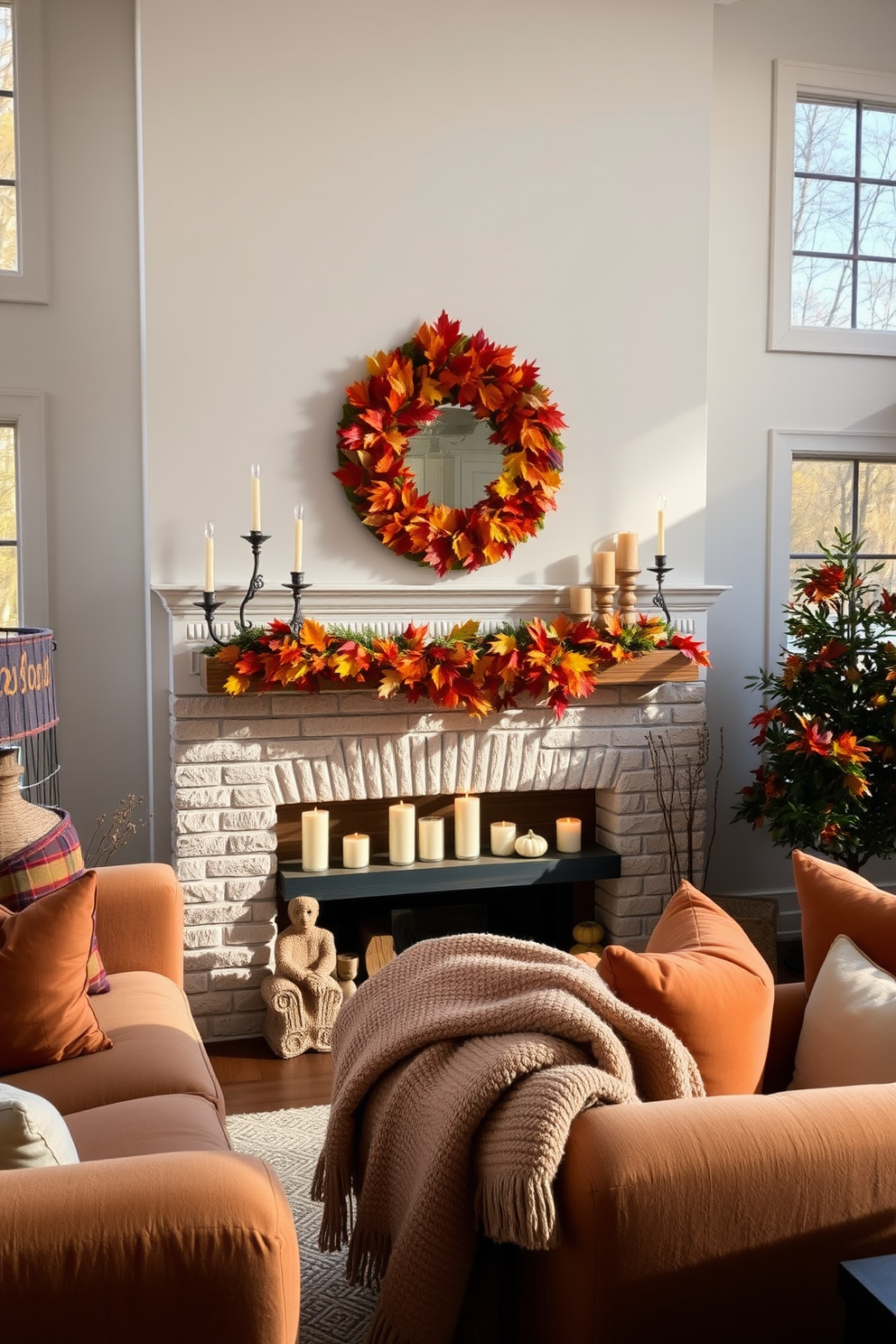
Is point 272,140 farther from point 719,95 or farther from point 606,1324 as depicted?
point 606,1324

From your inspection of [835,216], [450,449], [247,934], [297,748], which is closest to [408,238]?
[450,449]

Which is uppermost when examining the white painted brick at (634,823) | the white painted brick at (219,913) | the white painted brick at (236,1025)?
the white painted brick at (634,823)

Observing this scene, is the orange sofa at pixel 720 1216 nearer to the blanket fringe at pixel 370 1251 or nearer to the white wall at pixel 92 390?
the blanket fringe at pixel 370 1251

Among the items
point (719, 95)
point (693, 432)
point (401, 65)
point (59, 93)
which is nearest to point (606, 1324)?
point (693, 432)

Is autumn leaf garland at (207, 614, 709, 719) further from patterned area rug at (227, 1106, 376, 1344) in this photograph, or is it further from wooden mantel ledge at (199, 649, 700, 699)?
patterned area rug at (227, 1106, 376, 1344)

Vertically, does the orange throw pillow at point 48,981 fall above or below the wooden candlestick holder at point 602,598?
below

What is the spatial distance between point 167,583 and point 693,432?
1.83 m

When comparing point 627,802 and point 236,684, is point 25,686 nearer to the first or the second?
point 236,684

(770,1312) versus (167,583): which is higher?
(167,583)

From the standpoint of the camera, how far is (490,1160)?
61.0 inches

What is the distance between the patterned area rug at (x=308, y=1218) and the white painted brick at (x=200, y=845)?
81 centimetres

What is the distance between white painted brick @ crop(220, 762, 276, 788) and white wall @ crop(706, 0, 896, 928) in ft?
5.71

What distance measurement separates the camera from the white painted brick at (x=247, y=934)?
357cm

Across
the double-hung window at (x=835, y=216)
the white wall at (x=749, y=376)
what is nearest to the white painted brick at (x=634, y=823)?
the white wall at (x=749, y=376)
